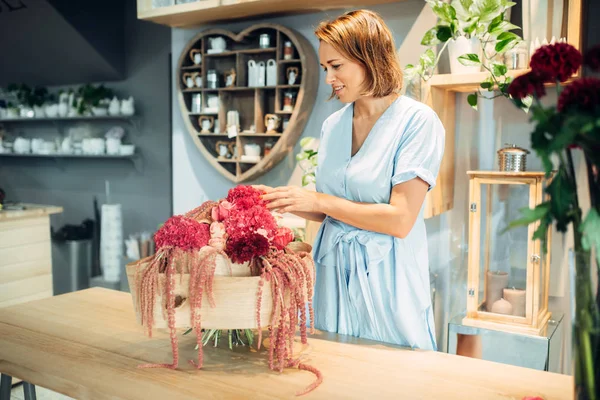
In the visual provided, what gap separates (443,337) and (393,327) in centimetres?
137

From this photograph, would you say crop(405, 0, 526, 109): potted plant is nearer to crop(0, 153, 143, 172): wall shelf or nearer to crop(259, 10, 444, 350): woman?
crop(259, 10, 444, 350): woman

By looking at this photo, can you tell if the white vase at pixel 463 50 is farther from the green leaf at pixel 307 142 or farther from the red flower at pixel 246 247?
the red flower at pixel 246 247

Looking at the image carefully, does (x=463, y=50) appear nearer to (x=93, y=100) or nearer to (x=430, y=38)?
(x=430, y=38)

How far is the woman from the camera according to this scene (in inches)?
56.1

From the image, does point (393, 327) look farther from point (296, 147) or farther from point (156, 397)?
point (296, 147)

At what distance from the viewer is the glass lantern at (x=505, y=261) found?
2.16 m

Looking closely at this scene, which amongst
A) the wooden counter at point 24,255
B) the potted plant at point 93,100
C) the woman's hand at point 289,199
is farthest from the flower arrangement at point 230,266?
the potted plant at point 93,100

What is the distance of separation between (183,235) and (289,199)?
0.39 meters

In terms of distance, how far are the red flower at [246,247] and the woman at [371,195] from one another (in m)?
0.30

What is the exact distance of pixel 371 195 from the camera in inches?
59.1

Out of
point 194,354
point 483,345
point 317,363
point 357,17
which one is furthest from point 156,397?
point 483,345

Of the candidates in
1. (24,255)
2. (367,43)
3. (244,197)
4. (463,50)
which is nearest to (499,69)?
(463,50)

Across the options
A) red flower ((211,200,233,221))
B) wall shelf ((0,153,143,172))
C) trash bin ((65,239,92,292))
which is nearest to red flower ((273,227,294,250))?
red flower ((211,200,233,221))

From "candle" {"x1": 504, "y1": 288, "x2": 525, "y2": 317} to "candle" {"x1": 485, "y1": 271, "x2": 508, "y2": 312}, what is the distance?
0.03 meters
